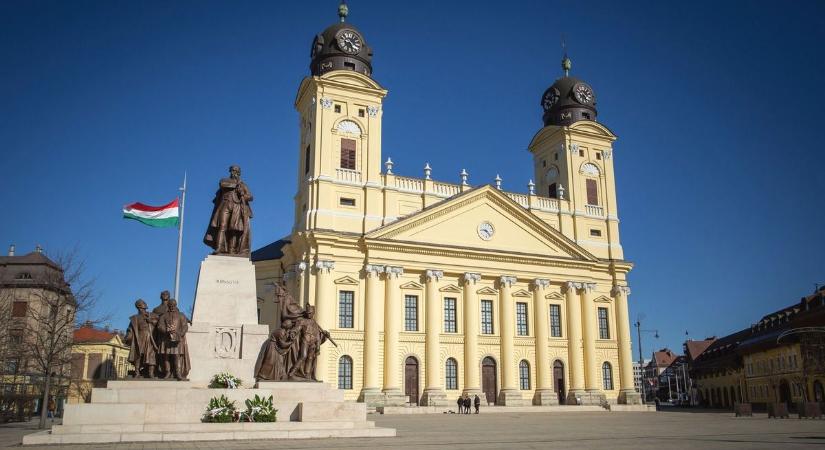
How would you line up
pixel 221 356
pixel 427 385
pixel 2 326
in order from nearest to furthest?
pixel 221 356 → pixel 2 326 → pixel 427 385

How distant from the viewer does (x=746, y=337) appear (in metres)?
62.5

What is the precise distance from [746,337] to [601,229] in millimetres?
25741

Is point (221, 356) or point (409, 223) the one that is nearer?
point (221, 356)

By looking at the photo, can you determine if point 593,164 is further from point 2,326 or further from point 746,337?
point 2,326

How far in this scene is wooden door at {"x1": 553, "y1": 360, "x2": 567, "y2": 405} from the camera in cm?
4278

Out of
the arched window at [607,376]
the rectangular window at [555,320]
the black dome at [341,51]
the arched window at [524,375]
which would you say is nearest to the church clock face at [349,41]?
the black dome at [341,51]

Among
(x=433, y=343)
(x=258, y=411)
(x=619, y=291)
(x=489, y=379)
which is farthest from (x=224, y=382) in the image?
(x=619, y=291)

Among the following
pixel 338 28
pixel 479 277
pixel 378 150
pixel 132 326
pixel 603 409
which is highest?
pixel 338 28

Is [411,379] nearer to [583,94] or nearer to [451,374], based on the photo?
[451,374]

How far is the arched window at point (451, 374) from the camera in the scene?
4003 cm

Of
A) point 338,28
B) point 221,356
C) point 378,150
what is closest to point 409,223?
point 378,150

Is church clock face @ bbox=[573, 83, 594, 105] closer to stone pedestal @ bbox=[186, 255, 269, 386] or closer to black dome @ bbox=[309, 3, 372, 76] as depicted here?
black dome @ bbox=[309, 3, 372, 76]

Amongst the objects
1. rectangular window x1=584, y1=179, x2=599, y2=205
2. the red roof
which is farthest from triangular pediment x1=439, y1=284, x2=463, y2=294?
the red roof

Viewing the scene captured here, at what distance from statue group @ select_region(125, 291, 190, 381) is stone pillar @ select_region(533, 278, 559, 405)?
31.0 m
